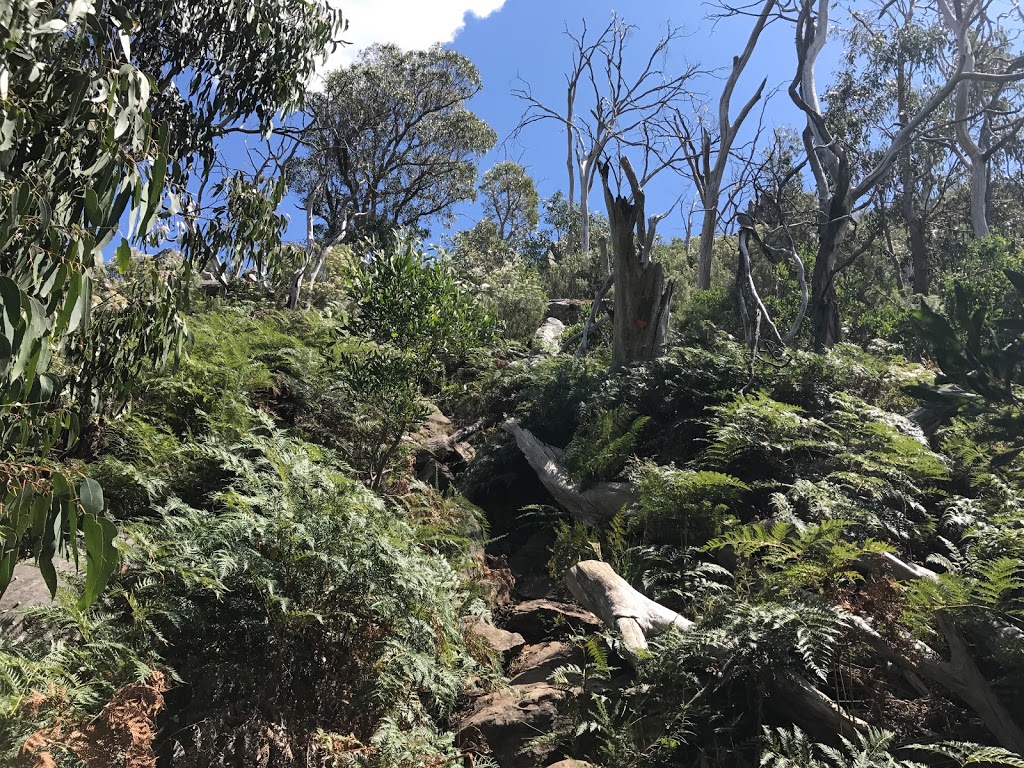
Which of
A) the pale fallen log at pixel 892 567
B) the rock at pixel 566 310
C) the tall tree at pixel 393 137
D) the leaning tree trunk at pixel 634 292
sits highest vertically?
the tall tree at pixel 393 137

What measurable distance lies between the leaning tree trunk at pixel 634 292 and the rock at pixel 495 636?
15.7 ft

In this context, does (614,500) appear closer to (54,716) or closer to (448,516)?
(448,516)

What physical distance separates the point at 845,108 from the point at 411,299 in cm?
1958

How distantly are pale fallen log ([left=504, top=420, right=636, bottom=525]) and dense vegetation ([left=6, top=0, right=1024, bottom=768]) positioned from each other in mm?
38

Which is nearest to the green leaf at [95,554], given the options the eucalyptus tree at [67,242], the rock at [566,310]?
the eucalyptus tree at [67,242]

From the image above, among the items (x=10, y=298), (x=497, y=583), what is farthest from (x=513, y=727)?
(x=10, y=298)

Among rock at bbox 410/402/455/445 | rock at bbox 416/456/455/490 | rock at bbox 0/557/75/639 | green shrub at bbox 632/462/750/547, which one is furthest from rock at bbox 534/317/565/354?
rock at bbox 0/557/75/639

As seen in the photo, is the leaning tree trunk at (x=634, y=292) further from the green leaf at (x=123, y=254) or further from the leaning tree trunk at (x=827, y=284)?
the green leaf at (x=123, y=254)

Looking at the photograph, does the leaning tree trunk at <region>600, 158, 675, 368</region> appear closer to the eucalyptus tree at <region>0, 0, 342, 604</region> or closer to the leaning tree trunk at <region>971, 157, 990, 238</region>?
the eucalyptus tree at <region>0, 0, 342, 604</region>

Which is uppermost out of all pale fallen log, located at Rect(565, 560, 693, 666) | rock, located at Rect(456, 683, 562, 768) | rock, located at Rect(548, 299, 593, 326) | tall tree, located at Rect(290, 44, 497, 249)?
tall tree, located at Rect(290, 44, 497, 249)

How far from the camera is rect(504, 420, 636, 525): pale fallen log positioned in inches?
251

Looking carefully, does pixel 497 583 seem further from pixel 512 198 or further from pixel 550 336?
pixel 512 198

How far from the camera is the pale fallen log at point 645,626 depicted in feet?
11.2

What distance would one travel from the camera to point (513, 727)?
3725 millimetres
